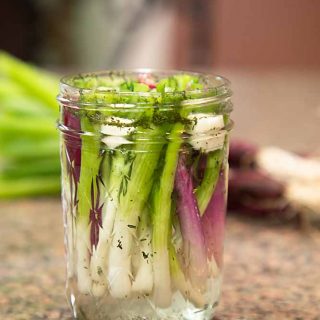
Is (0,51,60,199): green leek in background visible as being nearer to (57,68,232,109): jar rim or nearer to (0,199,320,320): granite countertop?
(0,199,320,320): granite countertop

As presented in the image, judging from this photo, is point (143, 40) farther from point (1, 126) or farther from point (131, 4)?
point (1, 126)

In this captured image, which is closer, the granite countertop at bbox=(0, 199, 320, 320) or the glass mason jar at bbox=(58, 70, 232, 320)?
the glass mason jar at bbox=(58, 70, 232, 320)

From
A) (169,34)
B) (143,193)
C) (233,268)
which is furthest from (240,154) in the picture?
(169,34)

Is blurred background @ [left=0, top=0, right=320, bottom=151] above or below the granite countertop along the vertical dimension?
below

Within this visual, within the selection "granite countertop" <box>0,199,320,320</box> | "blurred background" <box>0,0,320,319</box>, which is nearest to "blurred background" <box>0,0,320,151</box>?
"blurred background" <box>0,0,320,319</box>

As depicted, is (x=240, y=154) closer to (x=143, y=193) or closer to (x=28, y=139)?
(x=28, y=139)

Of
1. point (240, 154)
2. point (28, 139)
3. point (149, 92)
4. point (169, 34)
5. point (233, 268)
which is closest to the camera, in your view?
point (149, 92)

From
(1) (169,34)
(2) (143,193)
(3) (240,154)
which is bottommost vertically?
(1) (169,34)
